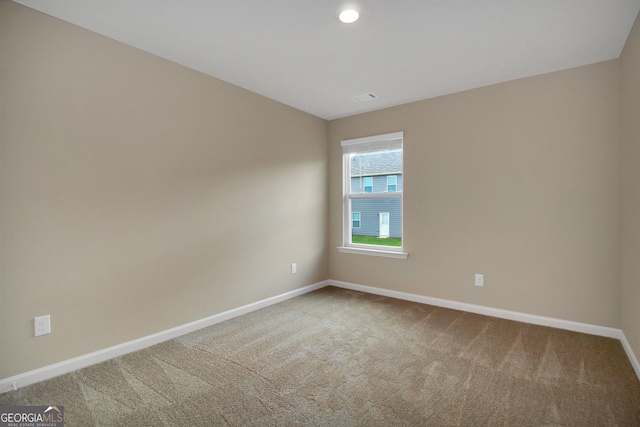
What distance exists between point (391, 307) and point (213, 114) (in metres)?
2.87

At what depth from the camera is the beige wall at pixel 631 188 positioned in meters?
2.14

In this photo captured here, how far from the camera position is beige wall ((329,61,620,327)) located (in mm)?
2732

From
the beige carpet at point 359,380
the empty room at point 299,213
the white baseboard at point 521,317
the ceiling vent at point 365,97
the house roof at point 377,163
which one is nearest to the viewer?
the beige carpet at point 359,380

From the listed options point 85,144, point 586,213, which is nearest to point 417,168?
point 586,213

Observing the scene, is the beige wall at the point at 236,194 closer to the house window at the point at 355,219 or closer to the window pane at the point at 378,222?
the window pane at the point at 378,222

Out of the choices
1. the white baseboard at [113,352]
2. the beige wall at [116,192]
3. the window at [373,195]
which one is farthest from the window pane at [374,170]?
the white baseboard at [113,352]

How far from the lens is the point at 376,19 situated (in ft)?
6.95

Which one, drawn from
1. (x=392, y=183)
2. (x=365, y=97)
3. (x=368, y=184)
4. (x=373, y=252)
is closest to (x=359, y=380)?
(x=373, y=252)

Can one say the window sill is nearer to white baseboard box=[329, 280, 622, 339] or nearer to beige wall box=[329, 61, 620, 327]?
beige wall box=[329, 61, 620, 327]

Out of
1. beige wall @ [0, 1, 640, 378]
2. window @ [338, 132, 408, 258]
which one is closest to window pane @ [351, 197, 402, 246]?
window @ [338, 132, 408, 258]

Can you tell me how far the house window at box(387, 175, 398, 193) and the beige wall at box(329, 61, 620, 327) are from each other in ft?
0.59

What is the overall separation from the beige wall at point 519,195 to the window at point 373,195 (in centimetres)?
17

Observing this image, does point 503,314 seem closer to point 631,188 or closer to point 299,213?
point 631,188

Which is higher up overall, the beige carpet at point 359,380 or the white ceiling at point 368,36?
the white ceiling at point 368,36
